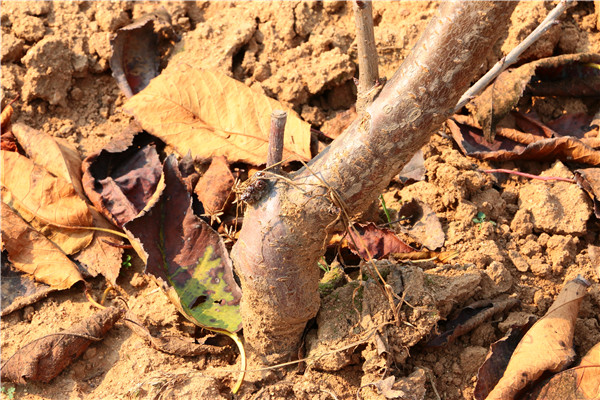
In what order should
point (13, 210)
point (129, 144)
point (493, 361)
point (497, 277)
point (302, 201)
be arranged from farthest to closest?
point (129, 144) → point (13, 210) → point (497, 277) → point (493, 361) → point (302, 201)

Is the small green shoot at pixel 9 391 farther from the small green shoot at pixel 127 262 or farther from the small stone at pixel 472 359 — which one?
the small stone at pixel 472 359

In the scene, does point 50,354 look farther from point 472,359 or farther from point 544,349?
point 544,349

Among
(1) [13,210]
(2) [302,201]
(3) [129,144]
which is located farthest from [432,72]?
Answer: (1) [13,210]

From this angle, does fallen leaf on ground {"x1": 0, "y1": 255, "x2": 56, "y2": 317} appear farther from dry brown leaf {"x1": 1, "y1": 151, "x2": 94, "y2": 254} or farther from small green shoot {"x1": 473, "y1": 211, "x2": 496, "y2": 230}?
small green shoot {"x1": 473, "y1": 211, "x2": 496, "y2": 230}

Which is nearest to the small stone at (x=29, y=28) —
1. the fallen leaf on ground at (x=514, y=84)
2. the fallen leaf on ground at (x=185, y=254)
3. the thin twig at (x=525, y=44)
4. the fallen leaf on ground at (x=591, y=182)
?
the fallen leaf on ground at (x=185, y=254)

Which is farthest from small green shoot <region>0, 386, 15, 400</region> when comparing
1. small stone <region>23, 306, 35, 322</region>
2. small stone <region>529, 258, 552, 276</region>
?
small stone <region>529, 258, 552, 276</region>

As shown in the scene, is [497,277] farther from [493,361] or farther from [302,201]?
[302,201]

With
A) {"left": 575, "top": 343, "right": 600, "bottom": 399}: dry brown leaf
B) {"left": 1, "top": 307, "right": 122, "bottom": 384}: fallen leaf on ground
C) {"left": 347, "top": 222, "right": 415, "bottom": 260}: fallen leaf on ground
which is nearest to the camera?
{"left": 575, "top": 343, "right": 600, "bottom": 399}: dry brown leaf
